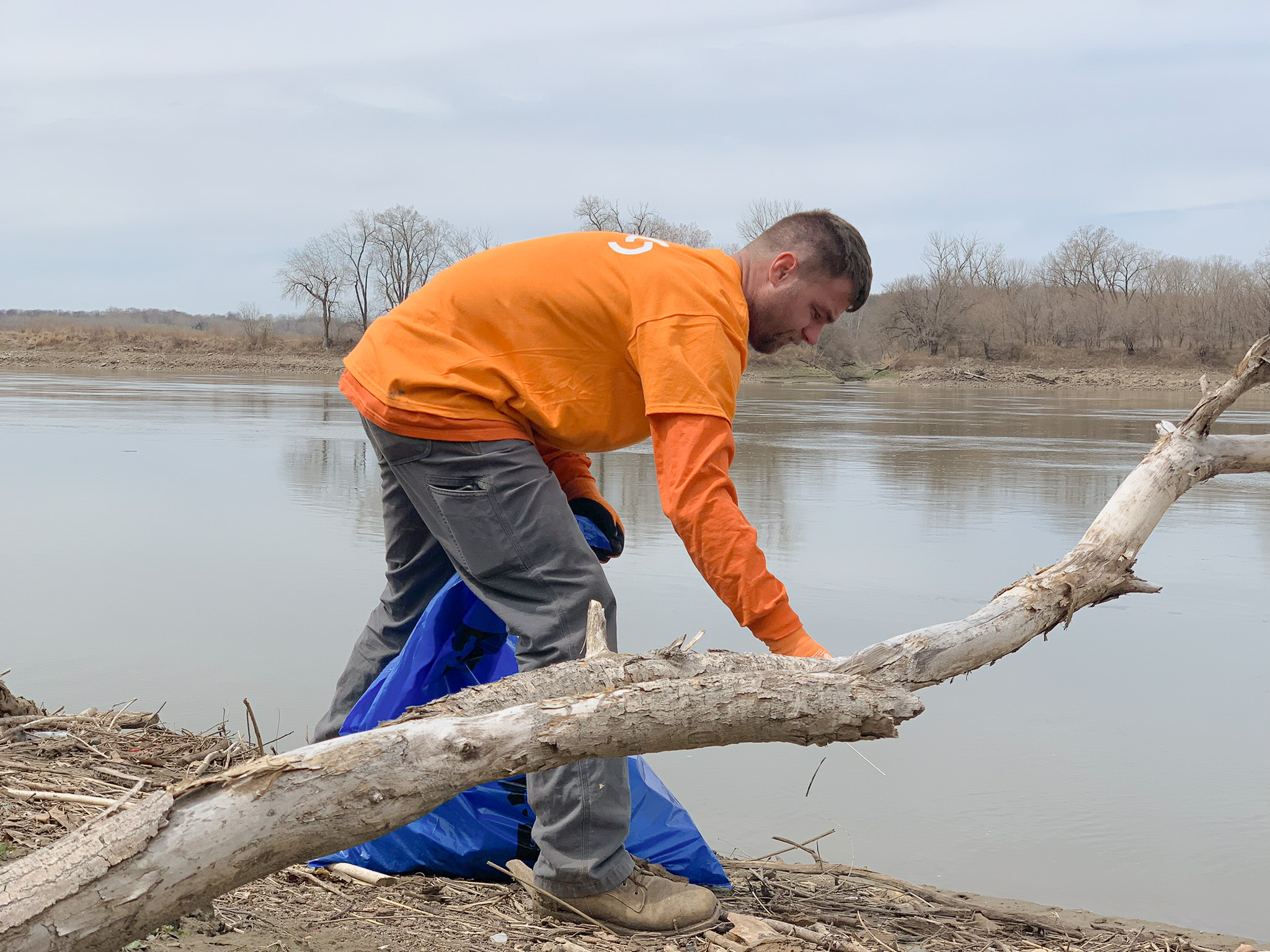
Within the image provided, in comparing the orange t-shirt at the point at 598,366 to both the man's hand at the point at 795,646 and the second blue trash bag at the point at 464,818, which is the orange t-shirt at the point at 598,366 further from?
the second blue trash bag at the point at 464,818

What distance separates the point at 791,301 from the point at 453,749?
1353mm

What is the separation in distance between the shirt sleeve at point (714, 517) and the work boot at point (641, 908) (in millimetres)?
602

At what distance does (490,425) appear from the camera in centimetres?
258

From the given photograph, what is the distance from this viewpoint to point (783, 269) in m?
2.66

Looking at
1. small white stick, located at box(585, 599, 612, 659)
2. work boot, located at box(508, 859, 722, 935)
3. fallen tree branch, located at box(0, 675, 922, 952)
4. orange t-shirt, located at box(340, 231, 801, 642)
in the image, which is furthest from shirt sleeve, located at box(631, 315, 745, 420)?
work boot, located at box(508, 859, 722, 935)

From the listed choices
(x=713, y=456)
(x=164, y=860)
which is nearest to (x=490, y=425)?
(x=713, y=456)

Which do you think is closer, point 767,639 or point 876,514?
point 767,639

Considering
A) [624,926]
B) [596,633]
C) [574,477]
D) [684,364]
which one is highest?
[684,364]

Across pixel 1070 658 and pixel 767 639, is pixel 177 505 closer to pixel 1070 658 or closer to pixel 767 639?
pixel 1070 658

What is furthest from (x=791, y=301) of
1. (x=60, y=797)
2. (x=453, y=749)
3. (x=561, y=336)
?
(x=60, y=797)

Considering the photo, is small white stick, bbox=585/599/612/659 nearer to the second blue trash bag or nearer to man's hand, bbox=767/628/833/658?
man's hand, bbox=767/628/833/658

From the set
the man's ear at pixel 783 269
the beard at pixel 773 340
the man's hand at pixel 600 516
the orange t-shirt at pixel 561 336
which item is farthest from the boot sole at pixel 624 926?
the man's ear at pixel 783 269

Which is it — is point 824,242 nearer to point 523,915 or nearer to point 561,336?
point 561,336

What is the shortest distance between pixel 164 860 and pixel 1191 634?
4717mm
